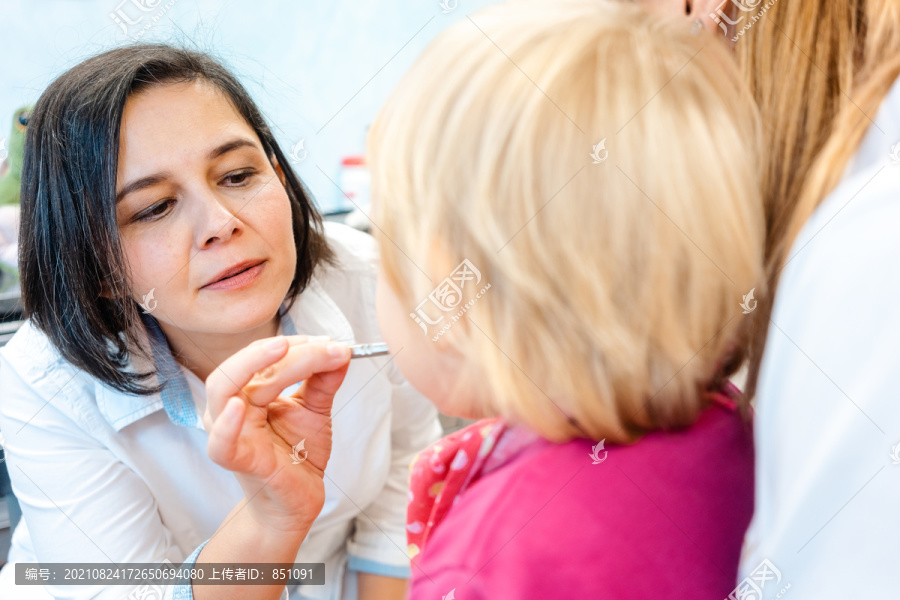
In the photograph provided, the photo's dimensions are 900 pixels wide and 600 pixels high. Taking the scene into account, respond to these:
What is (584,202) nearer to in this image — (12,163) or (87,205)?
(87,205)

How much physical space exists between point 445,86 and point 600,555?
0.39 metres

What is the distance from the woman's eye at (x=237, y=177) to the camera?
2.90 feet

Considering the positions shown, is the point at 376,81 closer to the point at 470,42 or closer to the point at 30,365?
the point at 30,365

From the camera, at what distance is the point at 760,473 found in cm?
52

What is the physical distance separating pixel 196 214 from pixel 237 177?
0.30 feet

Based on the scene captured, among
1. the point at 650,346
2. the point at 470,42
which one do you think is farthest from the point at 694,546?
the point at 470,42

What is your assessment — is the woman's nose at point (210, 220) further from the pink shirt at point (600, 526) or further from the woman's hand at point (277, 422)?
the pink shirt at point (600, 526)

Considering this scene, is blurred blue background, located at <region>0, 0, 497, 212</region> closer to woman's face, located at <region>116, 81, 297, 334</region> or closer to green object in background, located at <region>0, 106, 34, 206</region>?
green object in background, located at <region>0, 106, 34, 206</region>

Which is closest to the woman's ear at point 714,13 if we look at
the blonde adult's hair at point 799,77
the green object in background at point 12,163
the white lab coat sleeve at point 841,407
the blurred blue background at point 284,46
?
the blonde adult's hair at point 799,77

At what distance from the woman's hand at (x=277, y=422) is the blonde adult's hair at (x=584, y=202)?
24cm

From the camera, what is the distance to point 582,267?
488 mm

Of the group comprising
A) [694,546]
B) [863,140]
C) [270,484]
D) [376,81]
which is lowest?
[270,484]

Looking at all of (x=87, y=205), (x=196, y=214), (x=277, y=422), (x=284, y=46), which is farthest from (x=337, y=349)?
(x=284, y=46)

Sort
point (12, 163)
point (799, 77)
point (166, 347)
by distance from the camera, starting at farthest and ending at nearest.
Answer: point (12, 163) < point (166, 347) < point (799, 77)
